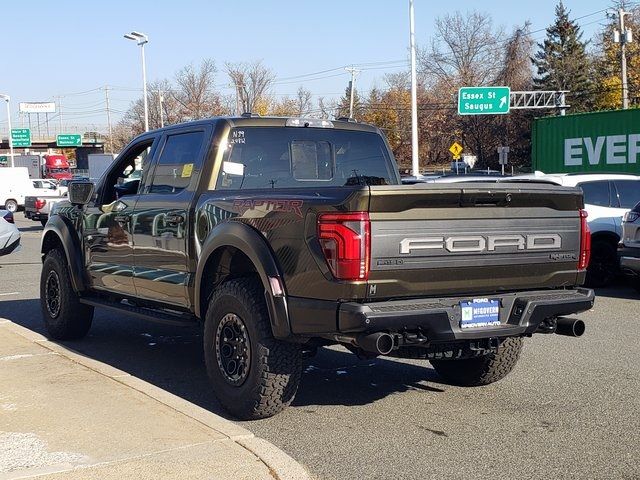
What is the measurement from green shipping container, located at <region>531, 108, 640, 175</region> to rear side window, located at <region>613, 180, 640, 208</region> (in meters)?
10.9

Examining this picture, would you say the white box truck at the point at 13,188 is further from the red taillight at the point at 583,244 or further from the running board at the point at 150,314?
the red taillight at the point at 583,244

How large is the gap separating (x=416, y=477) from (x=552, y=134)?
78.6 feet

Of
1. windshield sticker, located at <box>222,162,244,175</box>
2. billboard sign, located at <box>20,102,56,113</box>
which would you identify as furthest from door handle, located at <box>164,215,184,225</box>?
billboard sign, located at <box>20,102,56,113</box>

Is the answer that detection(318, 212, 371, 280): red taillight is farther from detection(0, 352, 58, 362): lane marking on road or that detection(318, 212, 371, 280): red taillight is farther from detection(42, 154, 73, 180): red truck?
detection(42, 154, 73, 180): red truck

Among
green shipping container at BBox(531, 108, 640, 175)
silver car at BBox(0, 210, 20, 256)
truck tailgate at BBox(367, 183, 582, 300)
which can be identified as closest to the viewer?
truck tailgate at BBox(367, 183, 582, 300)

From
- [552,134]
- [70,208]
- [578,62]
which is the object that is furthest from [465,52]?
[70,208]

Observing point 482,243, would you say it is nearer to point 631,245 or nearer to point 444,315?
point 444,315

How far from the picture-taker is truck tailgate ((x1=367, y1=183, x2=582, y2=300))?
4977 mm

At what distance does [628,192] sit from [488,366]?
809 cm

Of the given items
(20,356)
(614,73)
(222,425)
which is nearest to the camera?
(222,425)

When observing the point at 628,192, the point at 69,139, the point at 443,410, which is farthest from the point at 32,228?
the point at 69,139

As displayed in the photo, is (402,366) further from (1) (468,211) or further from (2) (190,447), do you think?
(2) (190,447)

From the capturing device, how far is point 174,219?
21.8 ft

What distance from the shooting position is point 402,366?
7.64 meters
